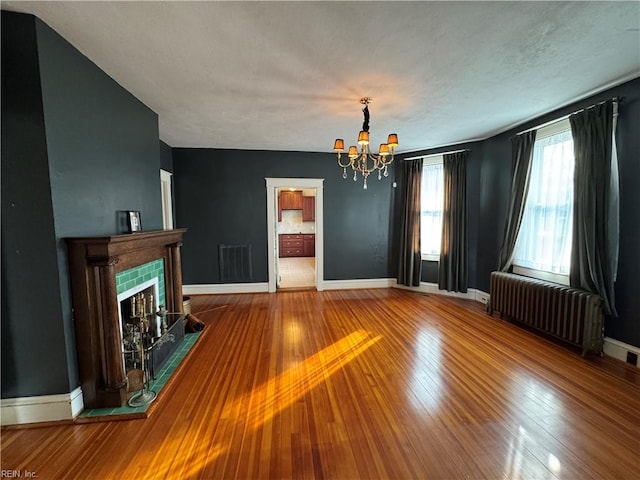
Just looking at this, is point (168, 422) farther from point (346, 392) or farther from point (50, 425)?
point (346, 392)

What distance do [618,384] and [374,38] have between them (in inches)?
130

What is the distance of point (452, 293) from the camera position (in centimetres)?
471

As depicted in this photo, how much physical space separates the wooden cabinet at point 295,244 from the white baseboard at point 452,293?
15.5ft

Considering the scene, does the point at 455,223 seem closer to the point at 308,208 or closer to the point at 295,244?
the point at 308,208

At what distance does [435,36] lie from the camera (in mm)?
1763

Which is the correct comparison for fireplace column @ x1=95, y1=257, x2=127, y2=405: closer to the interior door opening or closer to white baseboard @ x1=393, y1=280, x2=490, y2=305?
white baseboard @ x1=393, y1=280, x2=490, y2=305

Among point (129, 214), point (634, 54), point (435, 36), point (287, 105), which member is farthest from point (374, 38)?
point (129, 214)

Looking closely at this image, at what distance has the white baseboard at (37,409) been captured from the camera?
1.73 m

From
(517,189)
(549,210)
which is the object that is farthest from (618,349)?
(517,189)

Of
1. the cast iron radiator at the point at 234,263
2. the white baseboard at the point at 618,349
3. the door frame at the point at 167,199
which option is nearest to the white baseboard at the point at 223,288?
the cast iron radiator at the point at 234,263

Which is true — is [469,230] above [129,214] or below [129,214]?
below

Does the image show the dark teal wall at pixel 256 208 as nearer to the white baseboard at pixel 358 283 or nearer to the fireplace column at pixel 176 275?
the white baseboard at pixel 358 283

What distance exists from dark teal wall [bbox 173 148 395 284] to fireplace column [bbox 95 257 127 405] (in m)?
3.03

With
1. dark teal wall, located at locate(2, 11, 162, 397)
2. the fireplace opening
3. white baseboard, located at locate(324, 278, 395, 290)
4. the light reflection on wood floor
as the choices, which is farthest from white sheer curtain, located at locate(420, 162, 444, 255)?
dark teal wall, located at locate(2, 11, 162, 397)
